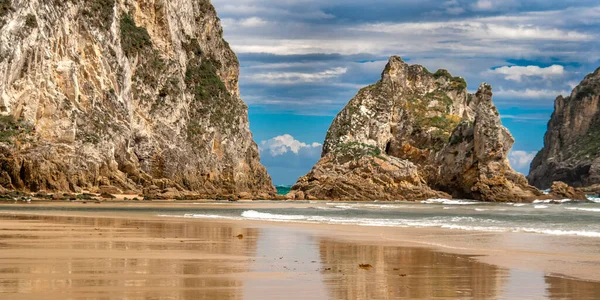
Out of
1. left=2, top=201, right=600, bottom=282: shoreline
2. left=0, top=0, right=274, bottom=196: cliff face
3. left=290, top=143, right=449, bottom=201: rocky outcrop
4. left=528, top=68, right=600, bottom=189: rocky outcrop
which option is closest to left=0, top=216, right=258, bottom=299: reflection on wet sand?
left=2, top=201, right=600, bottom=282: shoreline

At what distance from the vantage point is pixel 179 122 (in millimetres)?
87812

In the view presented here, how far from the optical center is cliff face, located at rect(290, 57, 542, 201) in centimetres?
8919

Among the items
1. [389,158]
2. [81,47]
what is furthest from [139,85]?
[389,158]

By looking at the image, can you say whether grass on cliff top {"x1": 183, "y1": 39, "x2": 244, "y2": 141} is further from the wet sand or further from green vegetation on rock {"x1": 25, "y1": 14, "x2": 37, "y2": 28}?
the wet sand

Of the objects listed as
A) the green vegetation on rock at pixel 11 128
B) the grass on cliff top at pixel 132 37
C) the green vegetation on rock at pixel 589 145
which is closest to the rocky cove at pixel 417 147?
the grass on cliff top at pixel 132 37

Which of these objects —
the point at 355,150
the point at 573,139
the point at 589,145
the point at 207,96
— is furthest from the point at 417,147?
the point at 573,139

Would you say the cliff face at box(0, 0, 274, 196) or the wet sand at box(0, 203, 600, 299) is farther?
the cliff face at box(0, 0, 274, 196)

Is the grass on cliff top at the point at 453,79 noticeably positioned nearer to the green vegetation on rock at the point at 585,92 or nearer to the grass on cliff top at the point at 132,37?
the grass on cliff top at the point at 132,37

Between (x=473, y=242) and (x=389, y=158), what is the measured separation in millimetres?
75065

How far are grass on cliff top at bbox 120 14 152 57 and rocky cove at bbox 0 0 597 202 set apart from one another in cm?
17

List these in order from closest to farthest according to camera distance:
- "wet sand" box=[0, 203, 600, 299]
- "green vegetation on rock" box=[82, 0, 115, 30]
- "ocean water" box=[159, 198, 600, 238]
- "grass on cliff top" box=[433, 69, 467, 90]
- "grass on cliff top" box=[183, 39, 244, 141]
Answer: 1. "wet sand" box=[0, 203, 600, 299]
2. "ocean water" box=[159, 198, 600, 238]
3. "green vegetation on rock" box=[82, 0, 115, 30]
4. "grass on cliff top" box=[183, 39, 244, 141]
5. "grass on cliff top" box=[433, 69, 467, 90]

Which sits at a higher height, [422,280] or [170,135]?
[170,135]

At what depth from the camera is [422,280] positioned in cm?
1333

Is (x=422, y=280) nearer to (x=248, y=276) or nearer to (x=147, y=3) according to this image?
(x=248, y=276)
